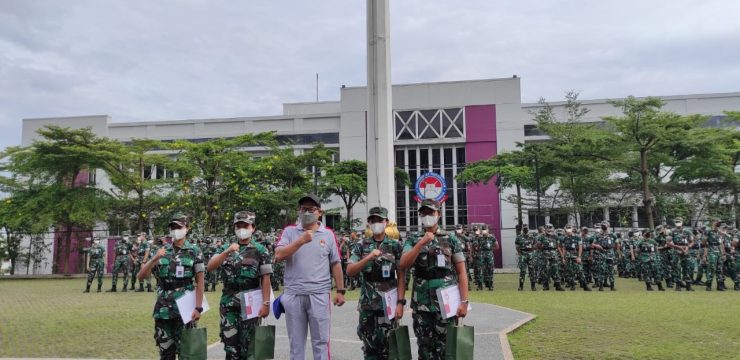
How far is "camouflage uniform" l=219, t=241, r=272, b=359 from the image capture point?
6152 mm

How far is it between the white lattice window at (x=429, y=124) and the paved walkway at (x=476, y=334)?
29.7 meters

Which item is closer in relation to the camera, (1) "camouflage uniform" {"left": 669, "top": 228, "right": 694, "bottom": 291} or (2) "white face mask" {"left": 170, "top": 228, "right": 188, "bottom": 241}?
(2) "white face mask" {"left": 170, "top": 228, "right": 188, "bottom": 241}

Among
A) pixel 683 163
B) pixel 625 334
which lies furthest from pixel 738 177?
pixel 625 334

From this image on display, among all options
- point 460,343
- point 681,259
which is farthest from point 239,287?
point 681,259

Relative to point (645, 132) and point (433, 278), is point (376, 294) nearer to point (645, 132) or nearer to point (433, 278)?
point (433, 278)

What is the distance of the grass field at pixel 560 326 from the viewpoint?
8055mm

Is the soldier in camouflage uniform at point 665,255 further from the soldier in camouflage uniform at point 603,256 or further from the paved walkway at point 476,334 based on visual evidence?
the paved walkway at point 476,334

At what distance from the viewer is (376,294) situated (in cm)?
593

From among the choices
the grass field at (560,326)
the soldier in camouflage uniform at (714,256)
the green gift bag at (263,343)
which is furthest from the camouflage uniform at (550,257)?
the green gift bag at (263,343)

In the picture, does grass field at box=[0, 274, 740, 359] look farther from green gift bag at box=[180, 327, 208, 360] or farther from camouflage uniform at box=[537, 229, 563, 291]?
green gift bag at box=[180, 327, 208, 360]

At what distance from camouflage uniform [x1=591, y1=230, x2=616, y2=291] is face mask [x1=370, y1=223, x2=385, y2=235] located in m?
13.3

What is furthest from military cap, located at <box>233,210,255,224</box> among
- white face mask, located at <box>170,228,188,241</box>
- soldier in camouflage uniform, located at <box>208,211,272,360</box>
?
white face mask, located at <box>170,228,188,241</box>

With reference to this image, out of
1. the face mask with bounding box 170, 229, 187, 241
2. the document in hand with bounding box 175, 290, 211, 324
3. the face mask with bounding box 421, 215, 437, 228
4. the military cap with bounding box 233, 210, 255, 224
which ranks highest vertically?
the military cap with bounding box 233, 210, 255, 224

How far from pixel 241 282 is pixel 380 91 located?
6454mm
